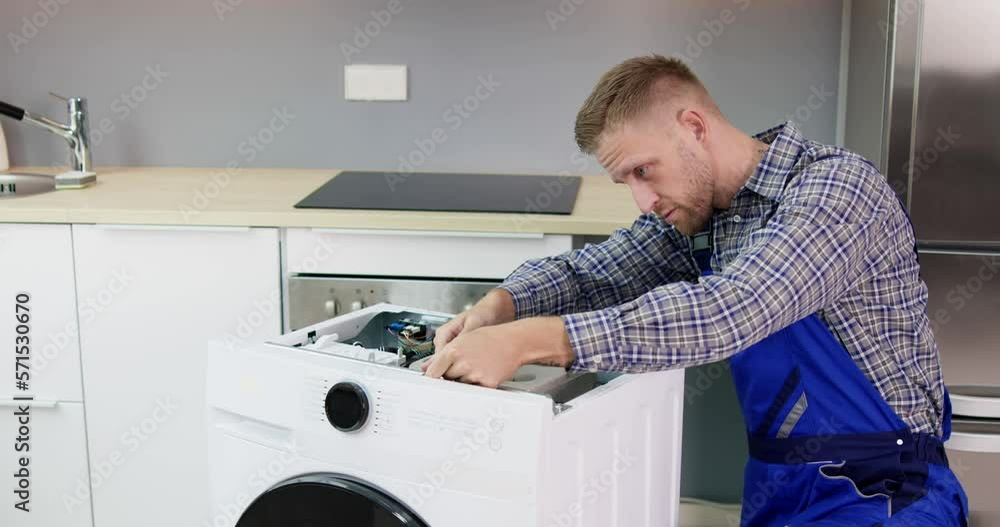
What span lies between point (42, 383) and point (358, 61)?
1083 millimetres

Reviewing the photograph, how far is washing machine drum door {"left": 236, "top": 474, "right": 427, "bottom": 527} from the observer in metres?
1.19

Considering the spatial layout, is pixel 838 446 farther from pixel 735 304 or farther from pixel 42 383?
pixel 42 383

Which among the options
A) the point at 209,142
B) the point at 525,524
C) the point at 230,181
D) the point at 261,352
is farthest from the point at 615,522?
the point at 209,142

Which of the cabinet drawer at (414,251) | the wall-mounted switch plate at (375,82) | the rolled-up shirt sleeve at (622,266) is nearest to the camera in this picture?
the rolled-up shirt sleeve at (622,266)

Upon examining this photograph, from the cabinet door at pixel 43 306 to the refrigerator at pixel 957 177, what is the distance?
1682 millimetres

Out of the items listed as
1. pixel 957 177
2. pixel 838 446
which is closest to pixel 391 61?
pixel 957 177

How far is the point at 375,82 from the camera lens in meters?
2.62

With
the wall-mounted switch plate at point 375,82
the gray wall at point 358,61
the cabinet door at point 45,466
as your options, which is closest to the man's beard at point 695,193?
the gray wall at point 358,61

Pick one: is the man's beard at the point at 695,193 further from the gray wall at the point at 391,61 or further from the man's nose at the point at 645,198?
the gray wall at the point at 391,61

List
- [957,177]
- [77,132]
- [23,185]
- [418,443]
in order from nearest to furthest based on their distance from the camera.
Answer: [418,443]
[957,177]
[23,185]
[77,132]

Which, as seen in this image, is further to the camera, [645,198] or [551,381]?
[645,198]

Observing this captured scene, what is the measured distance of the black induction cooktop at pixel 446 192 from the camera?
83.0 inches

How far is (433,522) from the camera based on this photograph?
3.86ft

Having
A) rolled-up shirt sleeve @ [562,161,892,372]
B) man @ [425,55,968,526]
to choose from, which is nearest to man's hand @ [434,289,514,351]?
man @ [425,55,968,526]
